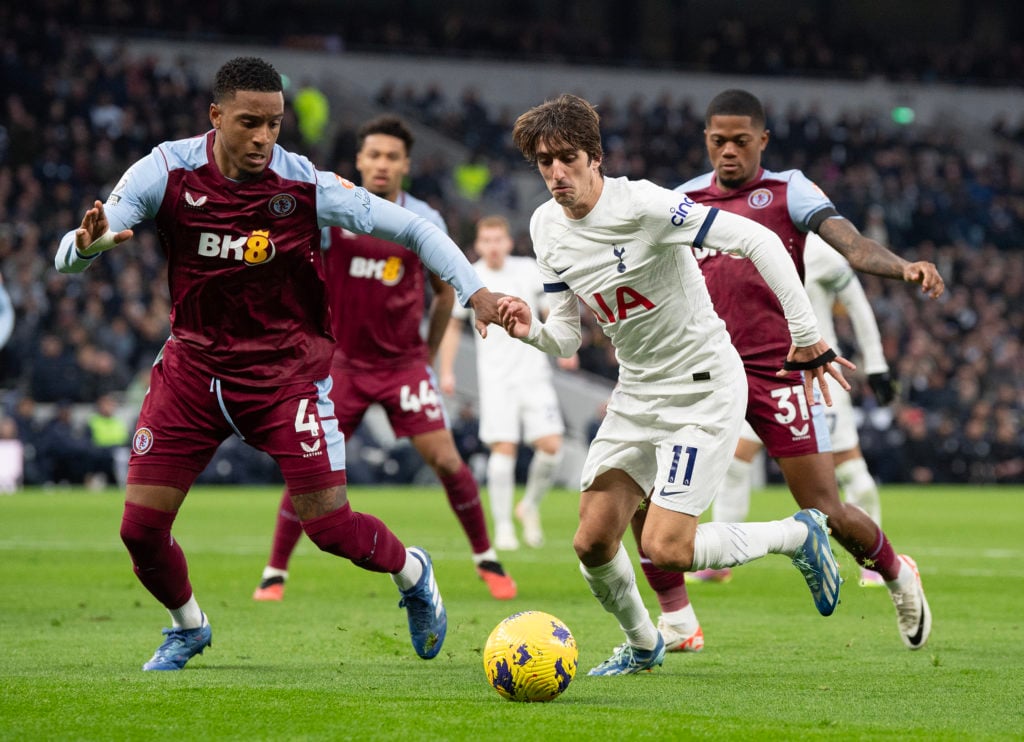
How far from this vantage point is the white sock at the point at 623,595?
612 centimetres

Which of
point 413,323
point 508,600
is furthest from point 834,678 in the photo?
point 413,323

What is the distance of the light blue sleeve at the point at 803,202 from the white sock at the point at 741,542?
64.3 inches

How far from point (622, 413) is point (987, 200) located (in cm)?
3132

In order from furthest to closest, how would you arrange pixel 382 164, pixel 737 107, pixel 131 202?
pixel 382 164, pixel 737 107, pixel 131 202

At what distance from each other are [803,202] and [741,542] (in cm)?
191

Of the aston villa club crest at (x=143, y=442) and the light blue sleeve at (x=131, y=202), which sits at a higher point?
the light blue sleeve at (x=131, y=202)

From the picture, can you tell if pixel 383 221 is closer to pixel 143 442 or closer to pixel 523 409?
pixel 143 442

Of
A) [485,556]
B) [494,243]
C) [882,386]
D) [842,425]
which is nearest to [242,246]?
[485,556]

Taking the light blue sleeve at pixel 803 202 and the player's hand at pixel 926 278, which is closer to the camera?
the player's hand at pixel 926 278

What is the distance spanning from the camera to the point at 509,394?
13406 mm

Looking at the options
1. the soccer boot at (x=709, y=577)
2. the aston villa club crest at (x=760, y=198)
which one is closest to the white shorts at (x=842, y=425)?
the soccer boot at (x=709, y=577)

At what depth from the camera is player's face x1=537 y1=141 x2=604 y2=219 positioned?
588 centimetres

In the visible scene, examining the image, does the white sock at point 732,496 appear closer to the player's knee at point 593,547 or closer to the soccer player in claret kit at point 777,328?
the soccer player in claret kit at point 777,328

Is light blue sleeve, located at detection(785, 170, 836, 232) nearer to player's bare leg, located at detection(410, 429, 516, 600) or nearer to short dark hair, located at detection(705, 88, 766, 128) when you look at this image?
short dark hair, located at detection(705, 88, 766, 128)
